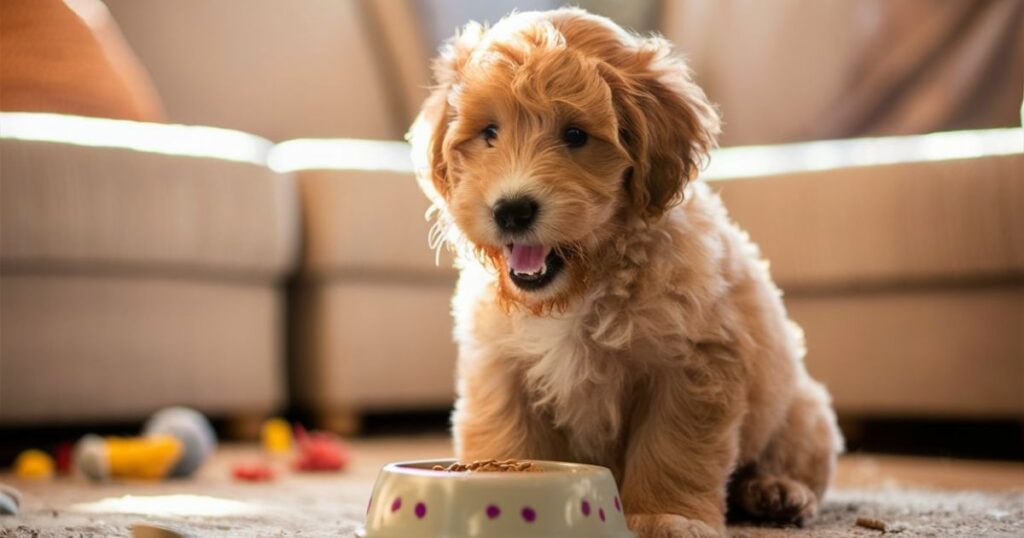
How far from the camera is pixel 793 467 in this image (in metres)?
2.34

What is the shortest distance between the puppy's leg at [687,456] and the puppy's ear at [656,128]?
319mm

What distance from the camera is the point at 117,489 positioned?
2.65m

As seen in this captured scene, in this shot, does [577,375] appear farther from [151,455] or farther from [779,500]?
[151,455]

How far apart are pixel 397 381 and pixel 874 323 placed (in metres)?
1.52

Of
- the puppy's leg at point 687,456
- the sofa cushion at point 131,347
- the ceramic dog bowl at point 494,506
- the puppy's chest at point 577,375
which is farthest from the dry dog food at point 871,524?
the sofa cushion at point 131,347

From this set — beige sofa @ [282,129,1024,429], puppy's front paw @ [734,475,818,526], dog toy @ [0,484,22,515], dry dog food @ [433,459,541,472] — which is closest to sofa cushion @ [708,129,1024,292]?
beige sofa @ [282,129,1024,429]

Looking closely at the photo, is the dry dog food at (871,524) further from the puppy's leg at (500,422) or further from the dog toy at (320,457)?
the dog toy at (320,457)

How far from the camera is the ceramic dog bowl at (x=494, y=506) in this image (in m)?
1.60

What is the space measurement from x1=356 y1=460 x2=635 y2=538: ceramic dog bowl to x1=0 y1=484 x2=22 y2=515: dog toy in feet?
2.64

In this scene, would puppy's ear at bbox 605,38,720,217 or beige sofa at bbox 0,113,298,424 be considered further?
beige sofa at bbox 0,113,298,424

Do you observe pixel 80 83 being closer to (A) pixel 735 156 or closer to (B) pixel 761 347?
(A) pixel 735 156

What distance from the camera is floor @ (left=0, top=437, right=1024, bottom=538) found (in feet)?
6.75

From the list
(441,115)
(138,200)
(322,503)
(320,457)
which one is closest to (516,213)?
(441,115)

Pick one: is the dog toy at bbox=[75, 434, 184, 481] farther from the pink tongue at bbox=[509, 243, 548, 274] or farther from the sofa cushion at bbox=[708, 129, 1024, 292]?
the sofa cushion at bbox=[708, 129, 1024, 292]
